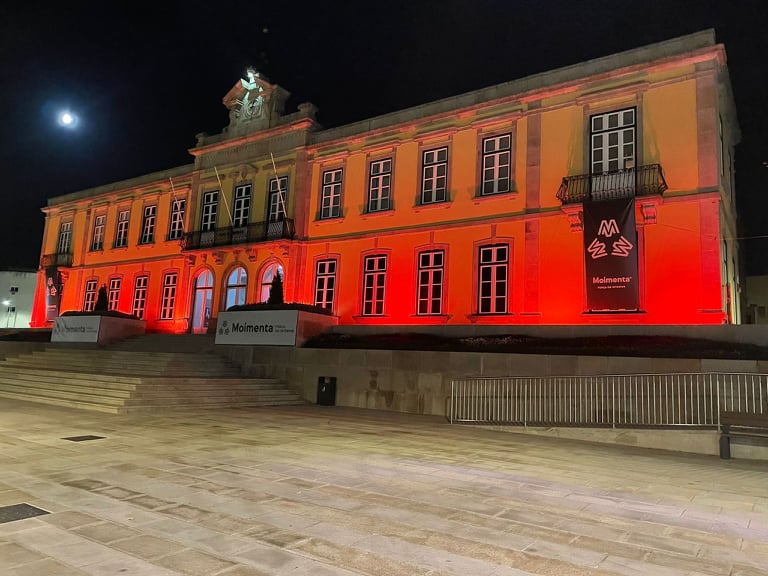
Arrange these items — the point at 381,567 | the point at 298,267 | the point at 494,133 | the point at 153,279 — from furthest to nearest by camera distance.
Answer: the point at 153,279, the point at 298,267, the point at 494,133, the point at 381,567

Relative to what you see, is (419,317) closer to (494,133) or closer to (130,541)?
(494,133)

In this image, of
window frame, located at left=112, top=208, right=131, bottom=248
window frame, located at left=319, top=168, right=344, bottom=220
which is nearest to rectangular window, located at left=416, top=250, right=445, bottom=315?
window frame, located at left=319, top=168, right=344, bottom=220

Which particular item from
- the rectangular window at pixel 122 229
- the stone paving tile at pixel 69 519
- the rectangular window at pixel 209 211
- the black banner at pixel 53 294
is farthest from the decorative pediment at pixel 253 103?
the stone paving tile at pixel 69 519

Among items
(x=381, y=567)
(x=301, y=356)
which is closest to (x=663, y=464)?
(x=381, y=567)

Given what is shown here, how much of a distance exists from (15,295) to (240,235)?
119 feet

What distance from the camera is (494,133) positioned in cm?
1900

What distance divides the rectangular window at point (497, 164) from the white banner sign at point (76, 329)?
1698cm

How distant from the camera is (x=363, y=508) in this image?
5.09m

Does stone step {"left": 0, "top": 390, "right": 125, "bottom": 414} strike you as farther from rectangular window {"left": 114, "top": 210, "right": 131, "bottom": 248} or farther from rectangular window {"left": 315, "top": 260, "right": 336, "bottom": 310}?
rectangular window {"left": 114, "top": 210, "right": 131, "bottom": 248}

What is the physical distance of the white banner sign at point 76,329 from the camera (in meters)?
22.5

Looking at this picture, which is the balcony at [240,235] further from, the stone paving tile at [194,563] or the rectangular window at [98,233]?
the stone paving tile at [194,563]

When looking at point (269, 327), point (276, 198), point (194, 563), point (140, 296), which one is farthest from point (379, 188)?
point (194, 563)

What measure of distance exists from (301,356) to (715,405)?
11042 millimetres

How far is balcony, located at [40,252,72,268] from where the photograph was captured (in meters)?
32.2
